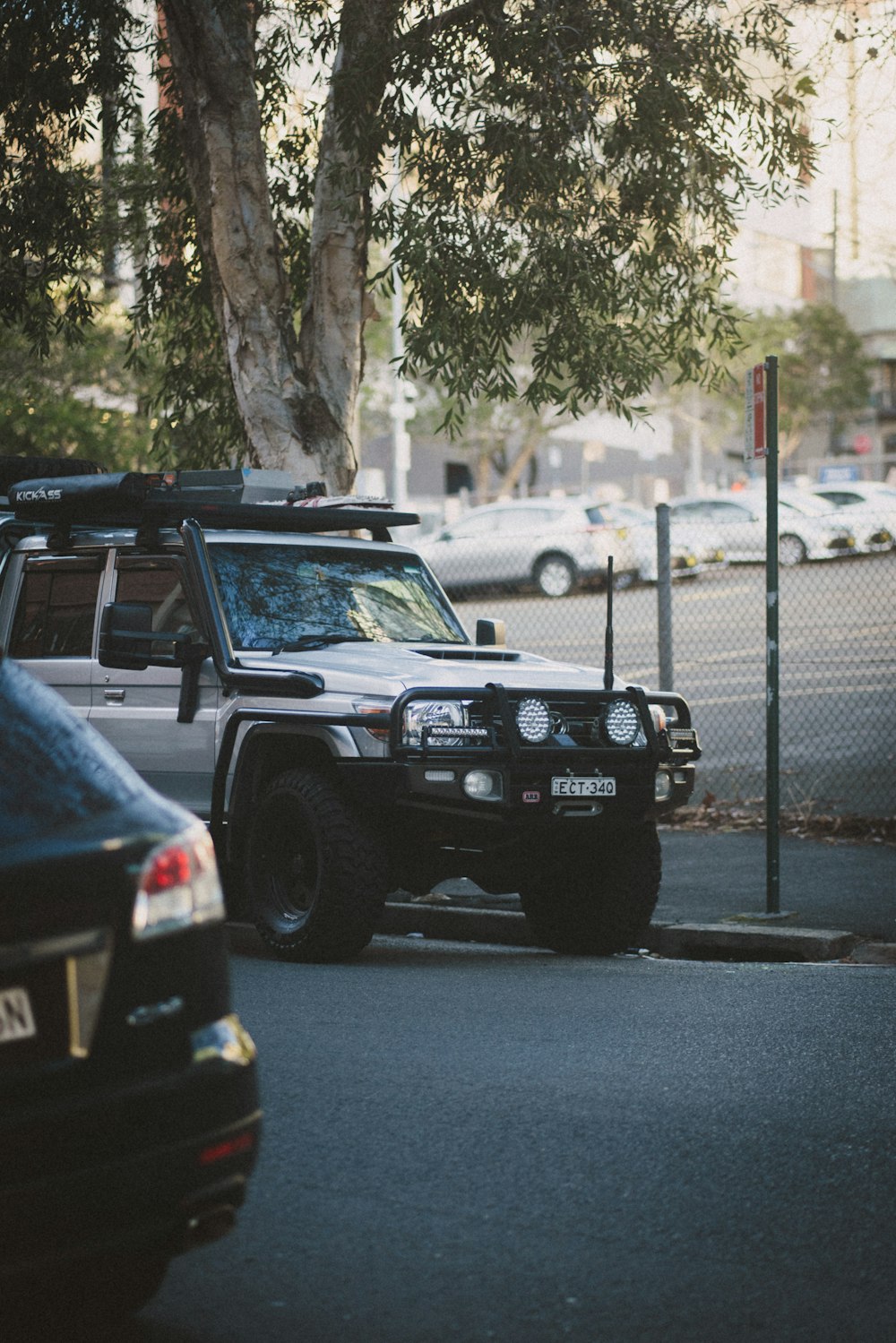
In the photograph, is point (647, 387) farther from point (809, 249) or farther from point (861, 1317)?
point (809, 249)

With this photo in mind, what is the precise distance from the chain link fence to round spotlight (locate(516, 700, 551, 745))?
4274mm

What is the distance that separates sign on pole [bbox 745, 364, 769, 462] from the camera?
31.5 feet

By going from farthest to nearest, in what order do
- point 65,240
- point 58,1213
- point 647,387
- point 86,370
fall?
point 86,370 < point 65,240 < point 647,387 < point 58,1213

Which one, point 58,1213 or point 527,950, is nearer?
point 58,1213

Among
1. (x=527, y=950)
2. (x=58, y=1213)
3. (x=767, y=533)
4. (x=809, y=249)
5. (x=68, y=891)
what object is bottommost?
(x=527, y=950)

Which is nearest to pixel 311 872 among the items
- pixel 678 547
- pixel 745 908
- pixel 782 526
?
pixel 745 908

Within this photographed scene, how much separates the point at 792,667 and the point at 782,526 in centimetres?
1165

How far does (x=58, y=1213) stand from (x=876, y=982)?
520 cm

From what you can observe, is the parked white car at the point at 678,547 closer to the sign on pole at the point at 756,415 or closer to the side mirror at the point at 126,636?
the sign on pole at the point at 756,415

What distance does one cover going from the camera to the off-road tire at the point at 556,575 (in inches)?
1069

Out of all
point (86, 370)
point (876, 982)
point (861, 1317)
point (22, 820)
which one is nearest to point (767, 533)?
point (876, 982)

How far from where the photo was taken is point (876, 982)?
25.5 feet

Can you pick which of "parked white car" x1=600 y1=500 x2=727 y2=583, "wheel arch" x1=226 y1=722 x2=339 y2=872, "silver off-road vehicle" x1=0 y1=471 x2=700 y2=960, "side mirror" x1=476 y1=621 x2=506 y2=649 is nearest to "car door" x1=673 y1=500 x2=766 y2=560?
"parked white car" x1=600 y1=500 x2=727 y2=583

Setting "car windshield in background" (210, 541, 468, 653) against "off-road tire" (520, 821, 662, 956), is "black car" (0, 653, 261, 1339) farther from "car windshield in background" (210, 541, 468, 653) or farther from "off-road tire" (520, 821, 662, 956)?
"car windshield in background" (210, 541, 468, 653)
